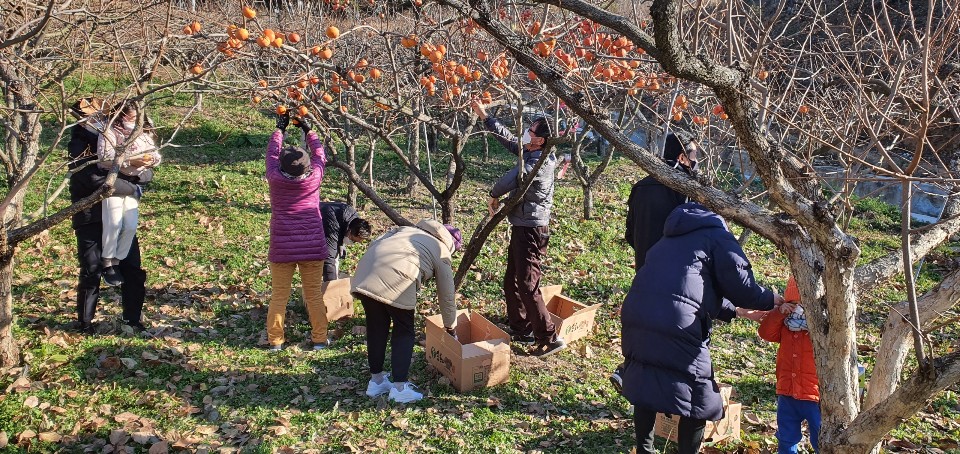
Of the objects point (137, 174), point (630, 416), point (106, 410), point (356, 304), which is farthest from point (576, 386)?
point (137, 174)

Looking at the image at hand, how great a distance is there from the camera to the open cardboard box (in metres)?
3.94

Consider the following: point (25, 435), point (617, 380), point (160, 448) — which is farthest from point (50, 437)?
point (617, 380)

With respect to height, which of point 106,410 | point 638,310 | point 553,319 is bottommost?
point 106,410

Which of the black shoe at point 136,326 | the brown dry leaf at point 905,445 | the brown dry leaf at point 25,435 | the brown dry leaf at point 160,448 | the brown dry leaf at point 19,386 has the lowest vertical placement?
the brown dry leaf at point 25,435

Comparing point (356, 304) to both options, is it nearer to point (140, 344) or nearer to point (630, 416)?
point (140, 344)

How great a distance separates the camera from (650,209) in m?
4.28

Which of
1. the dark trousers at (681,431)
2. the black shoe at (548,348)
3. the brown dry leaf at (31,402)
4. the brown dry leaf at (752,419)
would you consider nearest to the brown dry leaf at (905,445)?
the brown dry leaf at (752,419)

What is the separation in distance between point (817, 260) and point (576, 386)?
2366mm

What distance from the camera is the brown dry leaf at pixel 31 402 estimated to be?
3.94 meters

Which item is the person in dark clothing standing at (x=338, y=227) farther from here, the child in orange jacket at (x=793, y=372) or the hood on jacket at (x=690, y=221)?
the child in orange jacket at (x=793, y=372)

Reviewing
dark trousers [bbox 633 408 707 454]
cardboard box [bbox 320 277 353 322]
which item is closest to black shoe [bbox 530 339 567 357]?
cardboard box [bbox 320 277 353 322]

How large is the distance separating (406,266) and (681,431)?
1806mm

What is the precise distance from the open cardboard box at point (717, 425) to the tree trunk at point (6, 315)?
3980mm

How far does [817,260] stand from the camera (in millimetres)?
2676
